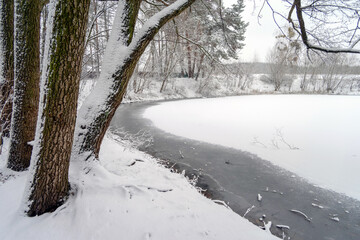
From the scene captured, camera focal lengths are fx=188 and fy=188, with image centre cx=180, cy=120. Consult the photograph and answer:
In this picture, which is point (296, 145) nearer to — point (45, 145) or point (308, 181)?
point (308, 181)

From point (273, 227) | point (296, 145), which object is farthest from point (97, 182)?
point (296, 145)

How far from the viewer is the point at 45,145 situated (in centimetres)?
184

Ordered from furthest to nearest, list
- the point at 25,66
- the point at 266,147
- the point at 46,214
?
1. the point at 266,147
2. the point at 25,66
3. the point at 46,214

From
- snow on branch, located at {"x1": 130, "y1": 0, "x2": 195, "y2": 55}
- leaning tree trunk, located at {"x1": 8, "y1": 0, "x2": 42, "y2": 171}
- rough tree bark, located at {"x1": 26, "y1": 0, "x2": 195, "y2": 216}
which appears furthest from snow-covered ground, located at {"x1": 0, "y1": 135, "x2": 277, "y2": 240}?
snow on branch, located at {"x1": 130, "y1": 0, "x2": 195, "y2": 55}

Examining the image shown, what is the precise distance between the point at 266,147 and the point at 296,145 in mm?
1107

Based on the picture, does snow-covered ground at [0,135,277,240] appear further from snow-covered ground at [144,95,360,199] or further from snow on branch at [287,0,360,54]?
snow-covered ground at [144,95,360,199]

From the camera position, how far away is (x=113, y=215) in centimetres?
221

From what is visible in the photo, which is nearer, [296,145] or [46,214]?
[46,214]

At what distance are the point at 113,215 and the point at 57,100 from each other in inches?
56.3

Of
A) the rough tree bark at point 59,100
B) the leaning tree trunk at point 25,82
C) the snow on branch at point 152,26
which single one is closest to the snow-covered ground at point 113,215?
the rough tree bark at point 59,100

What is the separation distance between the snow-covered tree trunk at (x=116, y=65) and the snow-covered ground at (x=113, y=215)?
50 centimetres

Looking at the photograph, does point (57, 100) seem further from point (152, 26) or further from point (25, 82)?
point (152, 26)

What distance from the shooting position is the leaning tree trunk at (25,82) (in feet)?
8.13

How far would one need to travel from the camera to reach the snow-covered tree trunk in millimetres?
2574
